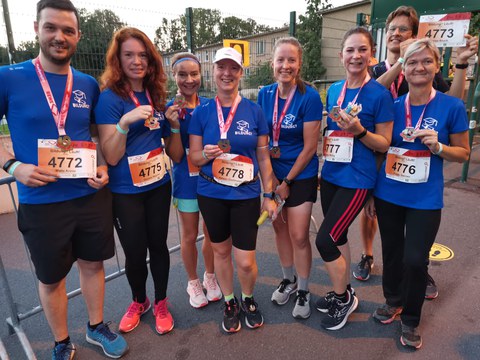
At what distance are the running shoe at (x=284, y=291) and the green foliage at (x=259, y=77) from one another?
19.7 ft

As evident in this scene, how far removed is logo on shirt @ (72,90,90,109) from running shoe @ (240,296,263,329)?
1.82 meters

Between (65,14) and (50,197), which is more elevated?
(65,14)

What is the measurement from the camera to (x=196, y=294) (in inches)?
115

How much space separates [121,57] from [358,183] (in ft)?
5.89

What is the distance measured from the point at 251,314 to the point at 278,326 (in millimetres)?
231

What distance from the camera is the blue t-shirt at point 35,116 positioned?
1864 millimetres

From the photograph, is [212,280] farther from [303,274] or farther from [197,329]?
[303,274]

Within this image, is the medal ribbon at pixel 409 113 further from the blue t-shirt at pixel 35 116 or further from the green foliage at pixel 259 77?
the green foliage at pixel 259 77

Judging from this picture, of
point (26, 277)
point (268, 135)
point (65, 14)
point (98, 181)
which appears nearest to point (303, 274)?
point (268, 135)

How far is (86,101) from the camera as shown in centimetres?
207

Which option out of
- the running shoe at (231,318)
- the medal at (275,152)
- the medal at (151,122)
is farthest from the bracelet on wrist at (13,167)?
the running shoe at (231,318)

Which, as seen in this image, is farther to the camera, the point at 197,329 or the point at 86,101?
the point at 197,329

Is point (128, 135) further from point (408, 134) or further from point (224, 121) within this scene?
point (408, 134)

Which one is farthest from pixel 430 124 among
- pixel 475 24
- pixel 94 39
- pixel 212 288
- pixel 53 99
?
pixel 475 24
